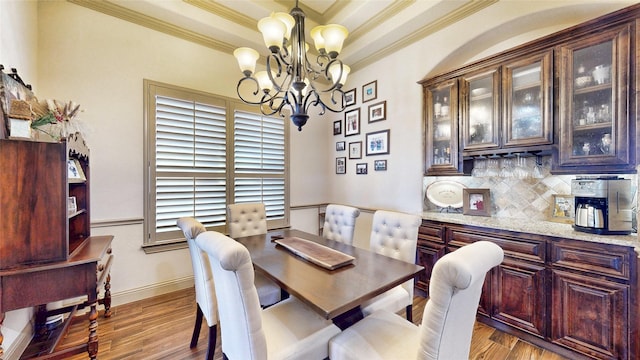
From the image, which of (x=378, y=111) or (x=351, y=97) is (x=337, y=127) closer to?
(x=351, y=97)

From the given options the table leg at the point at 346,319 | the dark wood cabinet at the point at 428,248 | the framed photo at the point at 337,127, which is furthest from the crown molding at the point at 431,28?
the table leg at the point at 346,319

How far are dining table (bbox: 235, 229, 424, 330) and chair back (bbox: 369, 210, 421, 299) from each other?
31 centimetres

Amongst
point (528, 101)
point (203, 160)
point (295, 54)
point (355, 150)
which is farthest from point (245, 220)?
point (528, 101)

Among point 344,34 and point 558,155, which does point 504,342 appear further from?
point 344,34

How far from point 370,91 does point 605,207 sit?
2.73m

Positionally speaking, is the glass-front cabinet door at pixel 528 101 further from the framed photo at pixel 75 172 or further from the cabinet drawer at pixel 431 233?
the framed photo at pixel 75 172

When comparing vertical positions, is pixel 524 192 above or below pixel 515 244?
above

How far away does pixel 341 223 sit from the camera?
2.59m

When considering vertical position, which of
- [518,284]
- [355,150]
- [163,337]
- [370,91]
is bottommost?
[163,337]

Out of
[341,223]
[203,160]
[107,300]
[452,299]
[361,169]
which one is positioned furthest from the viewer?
[361,169]

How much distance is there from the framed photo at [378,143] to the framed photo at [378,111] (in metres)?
0.20

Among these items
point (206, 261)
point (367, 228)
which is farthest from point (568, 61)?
point (206, 261)

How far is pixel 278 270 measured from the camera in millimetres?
1585

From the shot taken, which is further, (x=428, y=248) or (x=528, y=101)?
(x=428, y=248)
